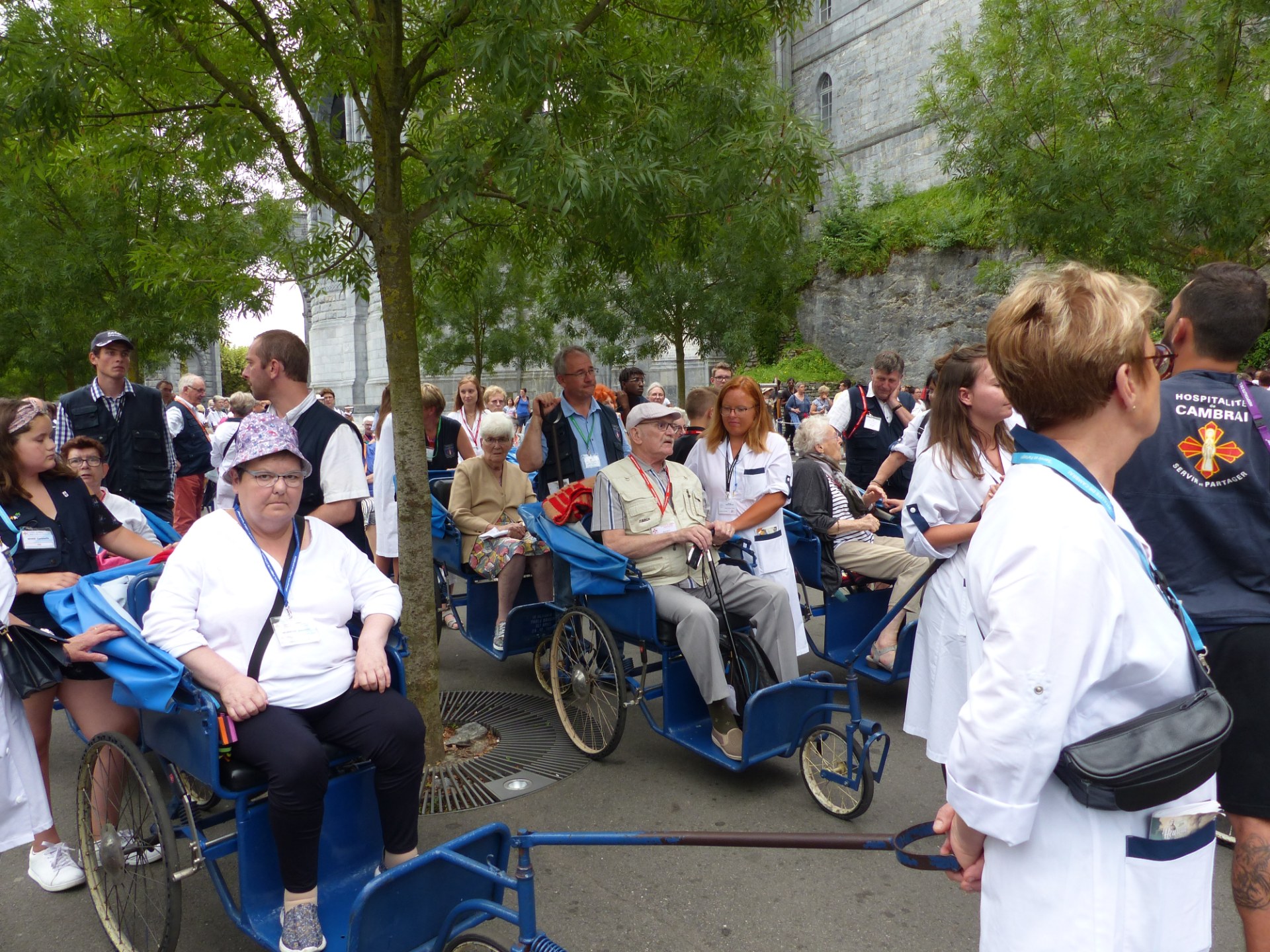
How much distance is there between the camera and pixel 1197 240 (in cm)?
1148

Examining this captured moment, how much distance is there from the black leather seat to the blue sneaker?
401mm

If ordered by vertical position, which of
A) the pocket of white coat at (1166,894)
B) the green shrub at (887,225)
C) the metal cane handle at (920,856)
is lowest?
the metal cane handle at (920,856)

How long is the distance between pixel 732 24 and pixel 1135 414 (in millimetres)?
3845

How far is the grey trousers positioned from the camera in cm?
434

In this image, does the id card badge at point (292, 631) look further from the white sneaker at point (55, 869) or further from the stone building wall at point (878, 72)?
the stone building wall at point (878, 72)

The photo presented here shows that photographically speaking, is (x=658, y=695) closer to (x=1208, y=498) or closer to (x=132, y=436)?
(x=1208, y=498)

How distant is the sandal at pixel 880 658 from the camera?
210 inches

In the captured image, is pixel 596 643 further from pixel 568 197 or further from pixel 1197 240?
pixel 1197 240

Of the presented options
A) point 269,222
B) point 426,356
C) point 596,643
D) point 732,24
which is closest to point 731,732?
point 596,643

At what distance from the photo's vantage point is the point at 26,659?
325cm

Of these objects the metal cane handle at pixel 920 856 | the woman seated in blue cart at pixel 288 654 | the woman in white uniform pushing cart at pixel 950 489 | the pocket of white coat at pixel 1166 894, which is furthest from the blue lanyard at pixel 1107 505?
the woman seated in blue cart at pixel 288 654

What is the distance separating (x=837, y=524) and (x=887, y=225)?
28643 millimetres

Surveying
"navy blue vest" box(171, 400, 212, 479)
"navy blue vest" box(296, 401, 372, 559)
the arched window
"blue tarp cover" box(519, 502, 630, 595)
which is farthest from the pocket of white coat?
the arched window

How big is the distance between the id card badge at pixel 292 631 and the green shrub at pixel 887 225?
92.2ft
